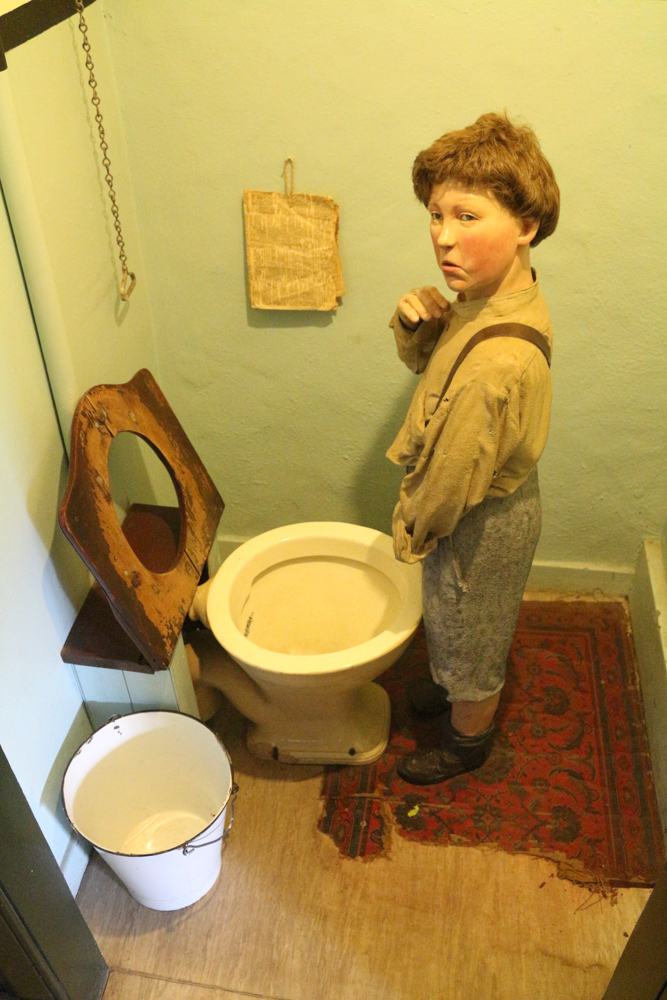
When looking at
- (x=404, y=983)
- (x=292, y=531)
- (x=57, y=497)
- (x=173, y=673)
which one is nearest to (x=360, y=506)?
(x=292, y=531)

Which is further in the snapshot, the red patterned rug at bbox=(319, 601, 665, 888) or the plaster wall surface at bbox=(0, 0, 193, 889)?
the red patterned rug at bbox=(319, 601, 665, 888)

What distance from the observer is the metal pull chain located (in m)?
1.24

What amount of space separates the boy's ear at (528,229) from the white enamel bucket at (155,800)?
1.01 metres

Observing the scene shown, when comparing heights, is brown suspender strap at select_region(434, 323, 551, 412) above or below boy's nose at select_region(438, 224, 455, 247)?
below

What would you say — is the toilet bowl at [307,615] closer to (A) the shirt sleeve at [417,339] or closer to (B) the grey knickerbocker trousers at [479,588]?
(B) the grey knickerbocker trousers at [479,588]

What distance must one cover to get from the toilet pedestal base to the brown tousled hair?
104 cm

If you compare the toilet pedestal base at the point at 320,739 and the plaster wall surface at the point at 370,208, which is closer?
the plaster wall surface at the point at 370,208

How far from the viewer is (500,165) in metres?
1.03

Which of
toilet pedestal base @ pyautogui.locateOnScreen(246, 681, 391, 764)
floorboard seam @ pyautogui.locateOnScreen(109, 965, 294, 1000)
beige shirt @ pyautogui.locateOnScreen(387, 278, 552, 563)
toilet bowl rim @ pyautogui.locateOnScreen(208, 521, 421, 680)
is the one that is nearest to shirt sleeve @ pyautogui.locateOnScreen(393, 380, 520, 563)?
beige shirt @ pyautogui.locateOnScreen(387, 278, 552, 563)

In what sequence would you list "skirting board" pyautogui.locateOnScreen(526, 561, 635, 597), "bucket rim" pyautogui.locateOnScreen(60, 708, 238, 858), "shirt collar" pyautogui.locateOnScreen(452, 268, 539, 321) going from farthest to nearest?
"skirting board" pyautogui.locateOnScreen(526, 561, 635, 597)
"bucket rim" pyautogui.locateOnScreen(60, 708, 238, 858)
"shirt collar" pyautogui.locateOnScreen(452, 268, 539, 321)

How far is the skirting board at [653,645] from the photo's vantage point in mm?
1622

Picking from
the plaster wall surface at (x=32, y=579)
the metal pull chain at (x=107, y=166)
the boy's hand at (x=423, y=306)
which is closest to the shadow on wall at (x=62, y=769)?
the plaster wall surface at (x=32, y=579)

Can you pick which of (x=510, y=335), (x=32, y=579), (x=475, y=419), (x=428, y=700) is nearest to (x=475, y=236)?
(x=510, y=335)

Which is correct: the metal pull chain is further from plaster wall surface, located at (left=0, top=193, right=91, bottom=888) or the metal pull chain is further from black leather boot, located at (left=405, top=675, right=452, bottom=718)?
black leather boot, located at (left=405, top=675, right=452, bottom=718)
